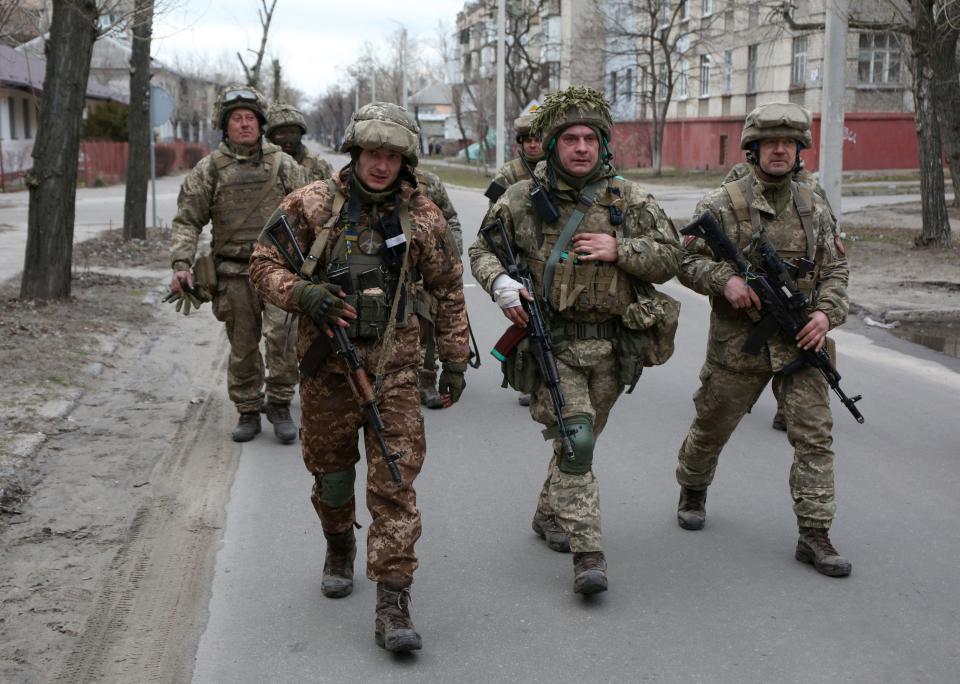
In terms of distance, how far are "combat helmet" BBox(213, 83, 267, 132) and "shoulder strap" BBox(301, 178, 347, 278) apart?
112 inches

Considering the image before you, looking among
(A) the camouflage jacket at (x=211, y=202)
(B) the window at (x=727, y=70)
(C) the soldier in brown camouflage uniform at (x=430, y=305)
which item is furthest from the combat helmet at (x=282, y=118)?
(B) the window at (x=727, y=70)

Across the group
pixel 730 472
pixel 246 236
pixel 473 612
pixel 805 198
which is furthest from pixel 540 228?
pixel 246 236

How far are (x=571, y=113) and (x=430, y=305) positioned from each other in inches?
37.6

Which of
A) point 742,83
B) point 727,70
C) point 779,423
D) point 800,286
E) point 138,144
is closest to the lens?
point 800,286

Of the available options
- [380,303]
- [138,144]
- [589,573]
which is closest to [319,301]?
[380,303]

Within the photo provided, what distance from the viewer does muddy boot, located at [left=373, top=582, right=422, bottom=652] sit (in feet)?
12.8

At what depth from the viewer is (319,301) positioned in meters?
3.92

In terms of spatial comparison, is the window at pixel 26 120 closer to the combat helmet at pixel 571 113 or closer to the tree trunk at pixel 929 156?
the tree trunk at pixel 929 156

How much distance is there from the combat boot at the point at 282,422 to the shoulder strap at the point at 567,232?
2.93 metres

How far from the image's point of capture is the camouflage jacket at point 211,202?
22.0ft

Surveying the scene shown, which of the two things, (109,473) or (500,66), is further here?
(500,66)

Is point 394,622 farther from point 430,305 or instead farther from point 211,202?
point 211,202

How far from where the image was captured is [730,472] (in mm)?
6262

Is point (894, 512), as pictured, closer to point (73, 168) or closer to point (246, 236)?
point (246, 236)
